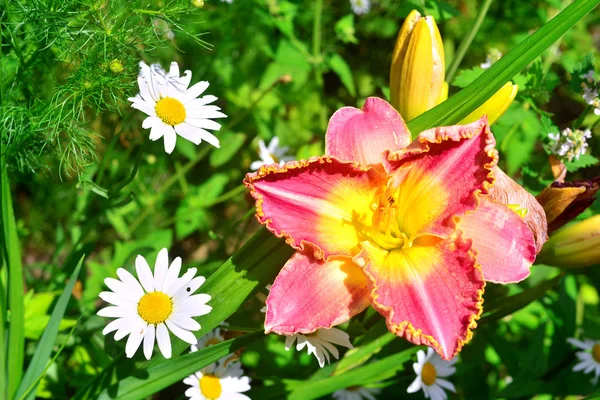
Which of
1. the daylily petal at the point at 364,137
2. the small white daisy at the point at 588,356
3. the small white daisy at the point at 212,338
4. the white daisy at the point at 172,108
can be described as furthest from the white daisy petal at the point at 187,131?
the small white daisy at the point at 588,356

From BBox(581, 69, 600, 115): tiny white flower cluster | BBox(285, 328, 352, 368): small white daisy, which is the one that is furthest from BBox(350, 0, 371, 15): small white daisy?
BBox(285, 328, 352, 368): small white daisy

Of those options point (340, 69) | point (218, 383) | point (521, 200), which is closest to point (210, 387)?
point (218, 383)

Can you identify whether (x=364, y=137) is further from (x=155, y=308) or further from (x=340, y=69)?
(x=340, y=69)

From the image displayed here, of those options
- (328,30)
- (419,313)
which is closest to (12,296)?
(419,313)

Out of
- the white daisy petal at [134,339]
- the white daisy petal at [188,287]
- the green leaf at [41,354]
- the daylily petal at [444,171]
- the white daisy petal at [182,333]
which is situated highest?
the green leaf at [41,354]

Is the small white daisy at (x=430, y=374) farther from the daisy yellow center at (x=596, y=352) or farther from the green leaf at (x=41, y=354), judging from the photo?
the green leaf at (x=41, y=354)

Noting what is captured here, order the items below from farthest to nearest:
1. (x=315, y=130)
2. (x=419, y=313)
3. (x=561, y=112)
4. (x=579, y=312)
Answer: (x=561, y=112) → (x=315, y=130) → (x=579, y=312) → (x=419, y=313)

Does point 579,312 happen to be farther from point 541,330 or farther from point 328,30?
point 328,30
